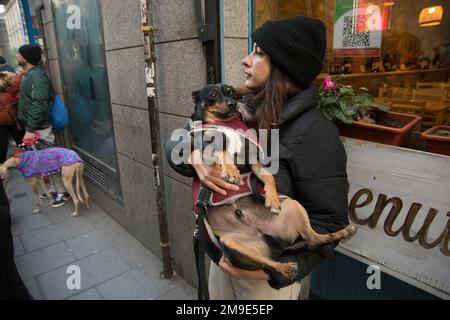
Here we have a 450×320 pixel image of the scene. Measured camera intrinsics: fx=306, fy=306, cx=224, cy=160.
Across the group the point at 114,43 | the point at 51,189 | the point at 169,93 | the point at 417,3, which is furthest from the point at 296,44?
the point at 51,189

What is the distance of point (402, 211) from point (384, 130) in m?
0.51

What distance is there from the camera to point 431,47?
85.0 inches

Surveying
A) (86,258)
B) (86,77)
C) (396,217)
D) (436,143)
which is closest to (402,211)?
(396,217)

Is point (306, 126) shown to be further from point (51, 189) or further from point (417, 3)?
point (51, 189)

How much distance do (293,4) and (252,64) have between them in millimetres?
1329

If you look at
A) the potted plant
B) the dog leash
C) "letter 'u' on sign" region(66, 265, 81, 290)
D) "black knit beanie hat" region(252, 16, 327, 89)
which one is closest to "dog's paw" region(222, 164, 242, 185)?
the dog leash

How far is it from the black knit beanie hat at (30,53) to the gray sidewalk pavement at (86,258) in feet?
8.07

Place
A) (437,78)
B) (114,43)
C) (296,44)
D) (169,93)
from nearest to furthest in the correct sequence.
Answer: (296,44)
(437,78)
(169,93)
(114,43)

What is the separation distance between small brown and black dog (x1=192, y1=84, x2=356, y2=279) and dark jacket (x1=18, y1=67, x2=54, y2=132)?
4.41 m

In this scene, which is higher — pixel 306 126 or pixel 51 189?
pixel 306 126

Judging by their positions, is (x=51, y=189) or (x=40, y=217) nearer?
(x=40, y=217)

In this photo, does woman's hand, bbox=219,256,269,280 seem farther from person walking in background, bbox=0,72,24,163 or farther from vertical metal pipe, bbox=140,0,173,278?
person walking in background, bbox=0,72,24,163

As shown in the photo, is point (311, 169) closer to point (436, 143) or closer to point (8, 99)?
point (436, 143)

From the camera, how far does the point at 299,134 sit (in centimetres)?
141
